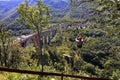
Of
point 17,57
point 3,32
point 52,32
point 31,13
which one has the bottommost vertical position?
point 52,32

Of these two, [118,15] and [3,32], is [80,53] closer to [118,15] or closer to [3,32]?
[3,32]

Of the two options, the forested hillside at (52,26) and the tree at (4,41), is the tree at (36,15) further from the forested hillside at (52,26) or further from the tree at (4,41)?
the tree at (4,41)

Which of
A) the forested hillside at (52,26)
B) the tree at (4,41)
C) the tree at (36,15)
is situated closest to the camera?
the forested hillside at (52,26)

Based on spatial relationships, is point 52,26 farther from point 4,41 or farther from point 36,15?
point 36,15

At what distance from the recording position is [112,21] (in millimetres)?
10164

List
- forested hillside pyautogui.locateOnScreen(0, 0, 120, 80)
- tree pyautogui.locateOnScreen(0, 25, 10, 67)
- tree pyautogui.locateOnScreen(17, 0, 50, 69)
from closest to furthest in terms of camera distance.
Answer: forested hillside pyautogui.locateOnScreen(0, 0, 120, 80)
tree pyautogui.locateOnScreen(17, 0, 50, 69)
tree pyautogui.locateOnScreen(0, 25, 10, 67)

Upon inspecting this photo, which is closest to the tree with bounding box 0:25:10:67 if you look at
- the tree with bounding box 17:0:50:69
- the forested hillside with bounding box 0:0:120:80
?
the forested hillside with bounding box 0:0:120:80

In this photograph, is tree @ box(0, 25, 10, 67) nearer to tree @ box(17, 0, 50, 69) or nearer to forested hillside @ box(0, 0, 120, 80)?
forested hillside @ box(0, 0, 120, 80)

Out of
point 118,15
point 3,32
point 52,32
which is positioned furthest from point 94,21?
point 52,32

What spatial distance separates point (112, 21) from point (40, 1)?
17.5 m

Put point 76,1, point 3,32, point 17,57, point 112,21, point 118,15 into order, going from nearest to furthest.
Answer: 1. point 118,15
2. point 112,21
3. point 76,1
4. point 3,32
5. point 17,57

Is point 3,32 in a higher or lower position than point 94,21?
lower

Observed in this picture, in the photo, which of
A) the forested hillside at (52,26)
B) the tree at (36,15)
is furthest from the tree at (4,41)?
the tree at (36,15)

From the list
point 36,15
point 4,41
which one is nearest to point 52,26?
point 4,41
